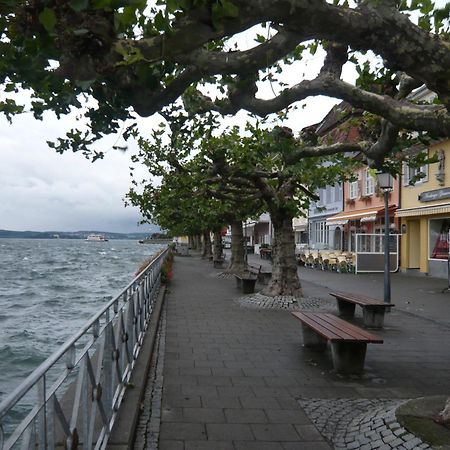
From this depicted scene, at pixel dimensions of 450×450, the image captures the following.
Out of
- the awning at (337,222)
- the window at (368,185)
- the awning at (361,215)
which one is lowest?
the awning at (337,222)

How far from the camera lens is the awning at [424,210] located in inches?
886

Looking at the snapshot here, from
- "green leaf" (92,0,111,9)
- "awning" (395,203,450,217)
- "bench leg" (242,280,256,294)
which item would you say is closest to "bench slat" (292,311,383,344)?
"green leaf" (92,0,111,9)

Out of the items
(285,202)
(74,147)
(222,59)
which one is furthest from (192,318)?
(222,59)

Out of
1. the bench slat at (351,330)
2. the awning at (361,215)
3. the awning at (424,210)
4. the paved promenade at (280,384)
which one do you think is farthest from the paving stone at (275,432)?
the awning at (361,215)

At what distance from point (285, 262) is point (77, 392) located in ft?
A: 36.5

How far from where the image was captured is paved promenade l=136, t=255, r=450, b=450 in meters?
4.75

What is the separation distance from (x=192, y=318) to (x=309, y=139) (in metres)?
4.52

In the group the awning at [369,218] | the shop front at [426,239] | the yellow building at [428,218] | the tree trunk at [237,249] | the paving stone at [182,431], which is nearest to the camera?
the paving stone at [182,431]

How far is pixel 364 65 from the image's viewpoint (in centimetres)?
748

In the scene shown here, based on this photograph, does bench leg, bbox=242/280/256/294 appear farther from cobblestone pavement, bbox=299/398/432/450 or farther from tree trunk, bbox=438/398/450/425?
tree trunk, bbox=438/398/450/425

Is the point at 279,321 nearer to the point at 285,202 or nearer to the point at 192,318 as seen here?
the point at 192,318

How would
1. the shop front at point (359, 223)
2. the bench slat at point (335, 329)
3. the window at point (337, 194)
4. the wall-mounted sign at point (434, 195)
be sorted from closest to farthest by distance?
1. the bench slat at point (335, 329)
2. the wall-mounted sign at point (434, 195)
3. the shop front at point (359, 223)
4. the window at point (337, 194)

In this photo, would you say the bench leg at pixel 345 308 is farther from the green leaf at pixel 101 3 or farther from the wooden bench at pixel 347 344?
the green leaf at pixel 101 3

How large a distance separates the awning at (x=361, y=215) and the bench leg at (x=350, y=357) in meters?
22.4
